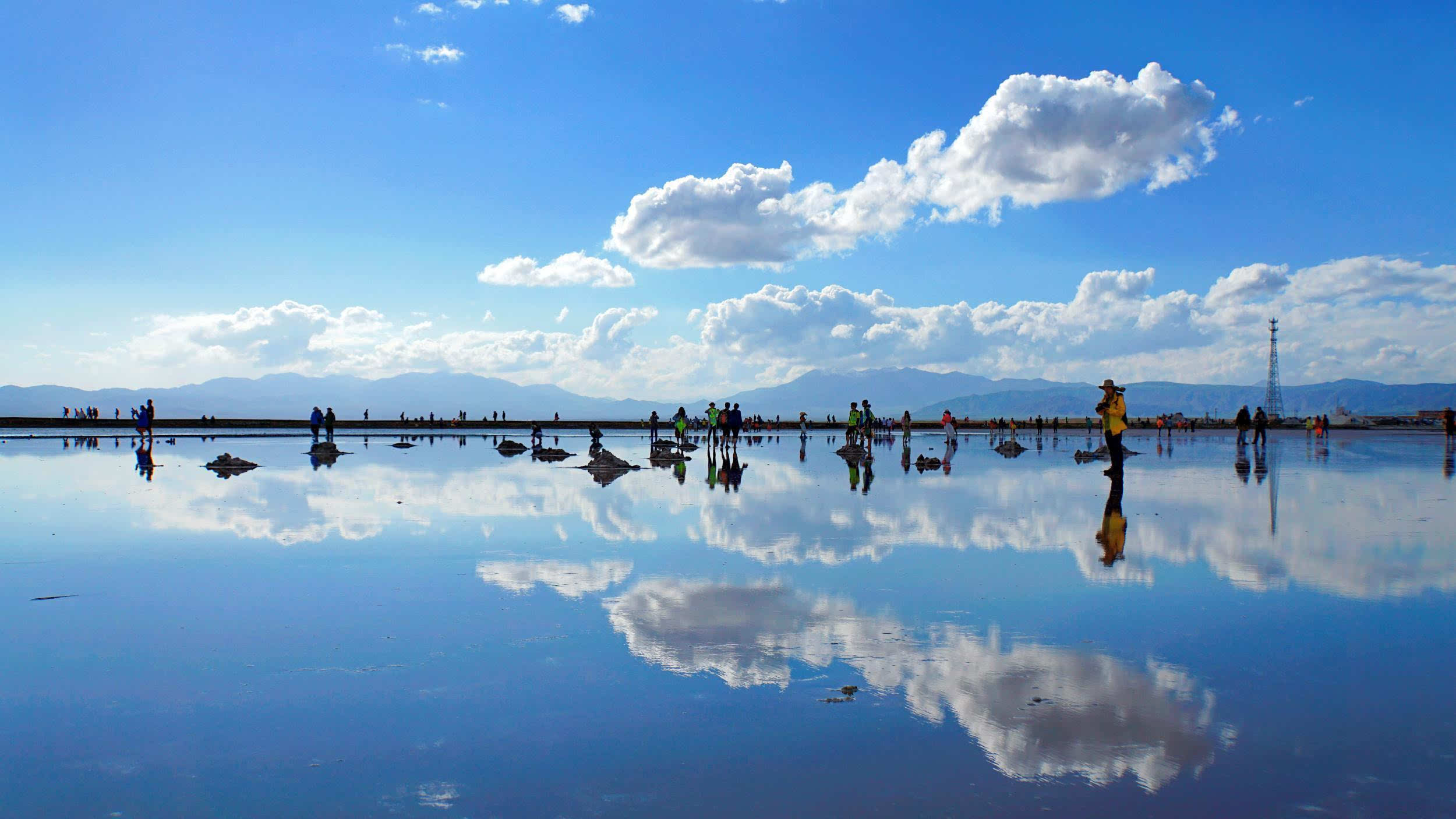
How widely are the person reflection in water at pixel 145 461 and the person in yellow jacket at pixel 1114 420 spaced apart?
2215 cm

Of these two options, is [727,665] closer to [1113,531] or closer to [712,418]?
[1113,531]

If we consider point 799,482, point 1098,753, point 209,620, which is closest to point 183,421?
point 799,482

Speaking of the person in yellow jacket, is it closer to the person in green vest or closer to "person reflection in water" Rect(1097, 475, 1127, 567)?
"person reflection in water" Rect(1097, 475, 1127, 567)

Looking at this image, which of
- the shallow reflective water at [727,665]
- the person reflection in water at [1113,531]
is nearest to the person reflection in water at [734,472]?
the shallow reflective water at [727,665]

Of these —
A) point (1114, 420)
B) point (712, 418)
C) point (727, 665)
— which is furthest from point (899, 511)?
point (712, 418)

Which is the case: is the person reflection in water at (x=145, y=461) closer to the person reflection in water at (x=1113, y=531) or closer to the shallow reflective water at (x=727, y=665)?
the shallow reflective water at (x=727, y=665)

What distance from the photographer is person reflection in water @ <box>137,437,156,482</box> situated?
22.7 m

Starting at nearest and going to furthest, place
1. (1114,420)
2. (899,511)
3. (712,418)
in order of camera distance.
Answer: (899,511) < (1114,420) < (712,418)

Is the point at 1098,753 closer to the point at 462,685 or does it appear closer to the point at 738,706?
the point at 738,706

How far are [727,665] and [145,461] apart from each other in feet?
93.9

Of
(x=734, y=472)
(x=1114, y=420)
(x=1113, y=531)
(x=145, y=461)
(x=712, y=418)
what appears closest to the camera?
(x=1113, y=531)

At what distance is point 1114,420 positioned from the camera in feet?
64.6

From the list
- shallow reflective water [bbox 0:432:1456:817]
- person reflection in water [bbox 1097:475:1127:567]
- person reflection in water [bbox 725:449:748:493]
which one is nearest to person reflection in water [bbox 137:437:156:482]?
shallow reflective water [bbox 0:432:1456:817]

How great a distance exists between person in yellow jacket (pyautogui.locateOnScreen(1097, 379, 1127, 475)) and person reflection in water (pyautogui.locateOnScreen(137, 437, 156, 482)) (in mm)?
22145
